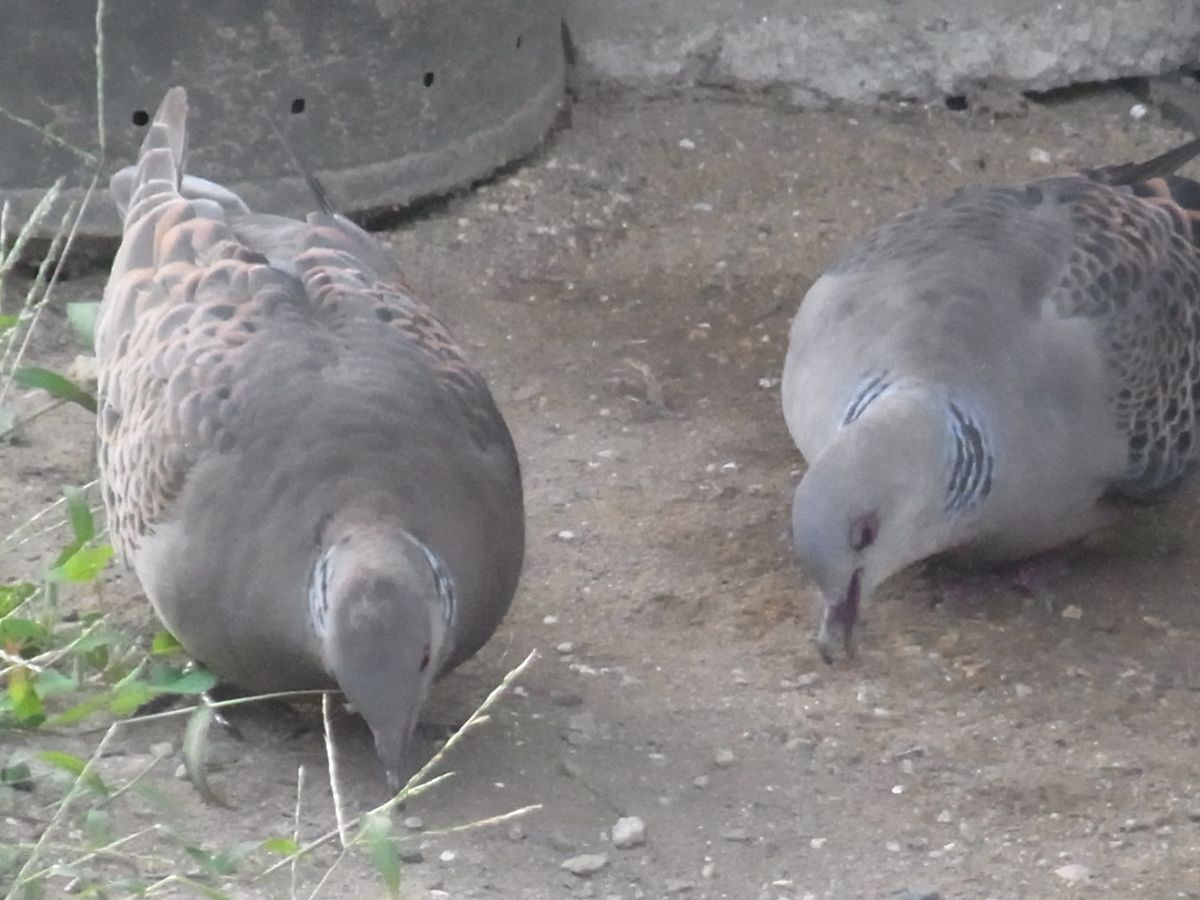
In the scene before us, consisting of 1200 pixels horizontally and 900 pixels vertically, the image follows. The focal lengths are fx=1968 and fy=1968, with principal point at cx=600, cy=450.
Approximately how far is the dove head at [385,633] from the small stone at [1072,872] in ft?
3.48

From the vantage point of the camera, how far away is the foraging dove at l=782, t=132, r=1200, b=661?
3.48 m

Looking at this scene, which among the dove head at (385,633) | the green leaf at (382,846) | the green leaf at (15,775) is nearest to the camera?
the green leaf at (382,846)

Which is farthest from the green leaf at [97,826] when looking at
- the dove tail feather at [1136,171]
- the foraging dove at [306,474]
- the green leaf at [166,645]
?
the dove tail feather at [1136,171]

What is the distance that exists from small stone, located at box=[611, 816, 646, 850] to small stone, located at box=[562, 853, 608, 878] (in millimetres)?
51

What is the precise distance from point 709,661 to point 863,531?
1.78 ft

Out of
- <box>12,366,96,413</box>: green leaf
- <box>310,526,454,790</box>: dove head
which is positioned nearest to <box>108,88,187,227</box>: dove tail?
<box>12,366,96,413</box>: green leaf

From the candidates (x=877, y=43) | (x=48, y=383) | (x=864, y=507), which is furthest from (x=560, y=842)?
(x=877, y=43)

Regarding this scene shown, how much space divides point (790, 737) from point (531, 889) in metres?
0.71

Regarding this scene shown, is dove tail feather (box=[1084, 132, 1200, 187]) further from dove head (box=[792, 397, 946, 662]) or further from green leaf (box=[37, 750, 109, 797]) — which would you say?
green leaf (box=[37, 750, 109, 797])

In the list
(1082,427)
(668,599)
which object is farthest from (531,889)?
(1082,427)

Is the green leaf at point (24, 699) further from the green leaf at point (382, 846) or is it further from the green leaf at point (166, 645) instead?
the green leaf at point (382, 846)

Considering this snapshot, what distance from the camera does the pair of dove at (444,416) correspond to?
3096mm

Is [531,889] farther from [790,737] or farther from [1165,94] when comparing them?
[1165,94]

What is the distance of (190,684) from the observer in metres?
3.23
